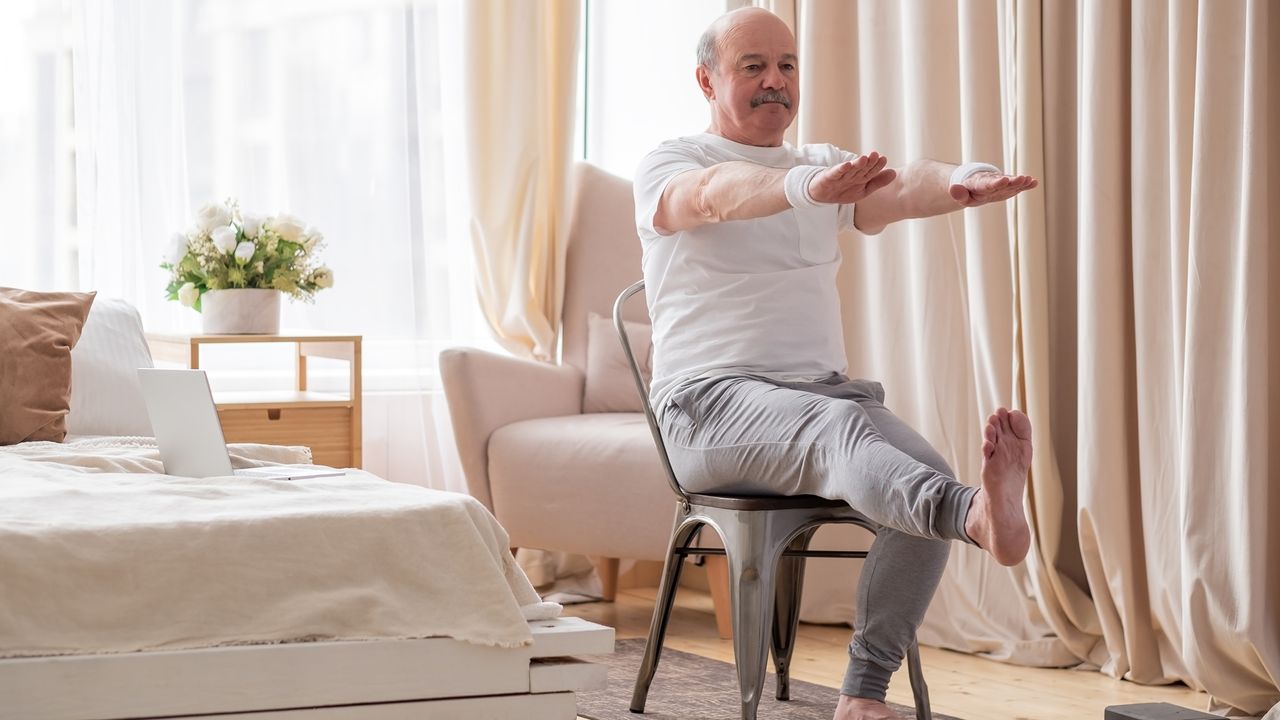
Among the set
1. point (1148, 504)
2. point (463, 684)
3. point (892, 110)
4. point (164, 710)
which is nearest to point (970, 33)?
point (892, 110)

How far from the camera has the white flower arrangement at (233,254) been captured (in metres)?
3.26

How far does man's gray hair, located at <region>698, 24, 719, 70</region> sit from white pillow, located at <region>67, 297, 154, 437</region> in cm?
125

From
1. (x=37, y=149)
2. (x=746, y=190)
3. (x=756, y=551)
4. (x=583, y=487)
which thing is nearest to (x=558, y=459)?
(x=583, y=487)

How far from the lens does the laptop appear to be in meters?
2.08

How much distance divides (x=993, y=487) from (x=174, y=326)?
265 centimetres

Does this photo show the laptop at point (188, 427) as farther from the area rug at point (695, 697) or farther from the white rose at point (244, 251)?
the white rose at point (244, 251)

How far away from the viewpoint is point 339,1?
12.8 ft

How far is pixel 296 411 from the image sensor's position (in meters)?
3.20

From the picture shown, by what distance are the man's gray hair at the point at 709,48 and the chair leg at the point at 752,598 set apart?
782 mm

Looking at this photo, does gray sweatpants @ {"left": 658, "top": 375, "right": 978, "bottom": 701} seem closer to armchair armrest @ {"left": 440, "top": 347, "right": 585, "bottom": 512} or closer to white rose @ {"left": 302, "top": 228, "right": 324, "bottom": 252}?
armchair armrest @ {"left": 440, "top": 347, "right": 585, "bottom": 512}

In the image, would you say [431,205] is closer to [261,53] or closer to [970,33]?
[261,53]

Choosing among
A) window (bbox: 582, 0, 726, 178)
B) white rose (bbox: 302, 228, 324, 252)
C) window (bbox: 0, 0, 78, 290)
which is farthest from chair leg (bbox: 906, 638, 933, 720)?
window (bbox: 0, 0, 78, 290)

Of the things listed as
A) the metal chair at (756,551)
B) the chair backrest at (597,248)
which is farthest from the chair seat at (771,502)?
the chair backrest at (597,248)

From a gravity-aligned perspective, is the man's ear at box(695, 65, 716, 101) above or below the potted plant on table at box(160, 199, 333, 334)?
above
